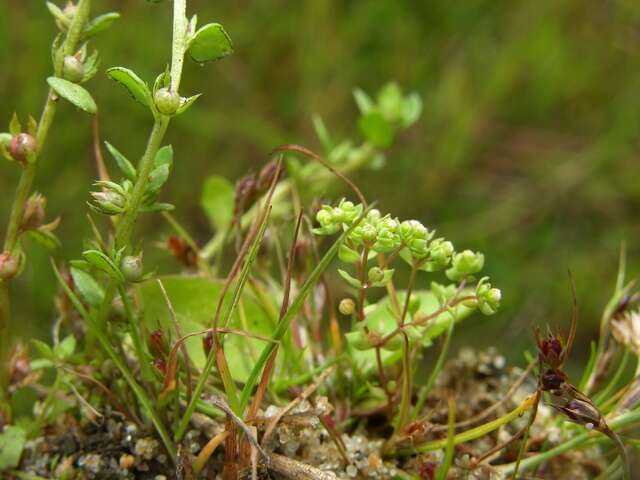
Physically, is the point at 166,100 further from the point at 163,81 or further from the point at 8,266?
the point at 8,266

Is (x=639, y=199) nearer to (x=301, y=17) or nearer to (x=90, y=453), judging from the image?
(x=301, y=17)

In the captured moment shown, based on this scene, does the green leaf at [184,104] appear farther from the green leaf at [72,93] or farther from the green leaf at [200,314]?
the green leaf at [200,314]

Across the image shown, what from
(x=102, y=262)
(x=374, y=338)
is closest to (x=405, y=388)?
(x=374, y=338)

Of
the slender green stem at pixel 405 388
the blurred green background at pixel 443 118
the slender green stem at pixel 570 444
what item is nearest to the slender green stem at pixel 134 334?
the slender green stem at pixel 405 388

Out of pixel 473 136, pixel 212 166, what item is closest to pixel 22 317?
pixel 212 166

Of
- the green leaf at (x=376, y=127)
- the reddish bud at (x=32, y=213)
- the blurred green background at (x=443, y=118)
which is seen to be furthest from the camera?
the blurred green background at (x=443, y=118)

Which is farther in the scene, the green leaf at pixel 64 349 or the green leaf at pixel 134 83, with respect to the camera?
the green leaf at pixel 64 349
